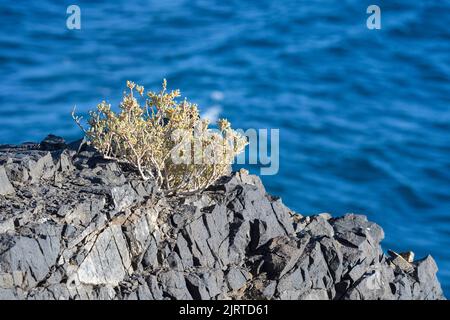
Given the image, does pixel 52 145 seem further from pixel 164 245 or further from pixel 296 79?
pixel 296 79

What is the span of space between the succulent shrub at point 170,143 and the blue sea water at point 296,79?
18.0 metres

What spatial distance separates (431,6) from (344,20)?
363cm

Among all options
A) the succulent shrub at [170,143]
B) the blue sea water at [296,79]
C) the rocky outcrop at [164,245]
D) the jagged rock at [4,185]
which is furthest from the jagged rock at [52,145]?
the blue sea water at [296,79]

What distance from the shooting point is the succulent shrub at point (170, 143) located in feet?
42.3

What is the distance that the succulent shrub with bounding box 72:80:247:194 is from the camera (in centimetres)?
1291

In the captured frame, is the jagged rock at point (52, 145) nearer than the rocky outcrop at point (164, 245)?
No

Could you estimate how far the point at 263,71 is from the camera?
39.4m

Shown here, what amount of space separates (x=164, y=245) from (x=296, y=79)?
2758 centimetres

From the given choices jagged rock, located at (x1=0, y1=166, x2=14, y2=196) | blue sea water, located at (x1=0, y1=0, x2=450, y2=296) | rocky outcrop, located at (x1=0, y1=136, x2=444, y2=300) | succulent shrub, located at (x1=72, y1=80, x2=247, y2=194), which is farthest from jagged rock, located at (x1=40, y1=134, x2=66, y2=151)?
blue sea water, located at (x1=0, y1=0, x2=450, y2=296)

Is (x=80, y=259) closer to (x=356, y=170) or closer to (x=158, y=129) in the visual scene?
(x=158, y=129)

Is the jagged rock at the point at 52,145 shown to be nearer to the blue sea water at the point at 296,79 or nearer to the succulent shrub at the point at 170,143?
the succulent shrub at the point at 170,143

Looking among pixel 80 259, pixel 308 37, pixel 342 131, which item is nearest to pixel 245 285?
pixel 80 259

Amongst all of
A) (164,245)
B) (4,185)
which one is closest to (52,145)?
(4,185)
